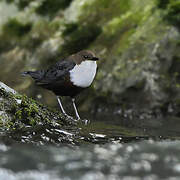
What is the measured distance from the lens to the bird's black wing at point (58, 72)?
523cm

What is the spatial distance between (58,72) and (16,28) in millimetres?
5214

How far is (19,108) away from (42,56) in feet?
15.3

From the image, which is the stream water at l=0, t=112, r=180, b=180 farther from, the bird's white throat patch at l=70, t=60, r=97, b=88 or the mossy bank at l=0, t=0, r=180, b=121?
the mossy bank at l=0, t=0, r=180, b=121

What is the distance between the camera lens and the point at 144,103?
280 inches

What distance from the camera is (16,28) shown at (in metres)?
10.2

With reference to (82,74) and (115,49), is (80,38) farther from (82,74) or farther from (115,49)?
(82,74)

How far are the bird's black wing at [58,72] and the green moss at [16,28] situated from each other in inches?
184

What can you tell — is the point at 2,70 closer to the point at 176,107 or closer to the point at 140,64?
the point at 140,64

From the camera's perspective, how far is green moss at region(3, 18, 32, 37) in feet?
32.9

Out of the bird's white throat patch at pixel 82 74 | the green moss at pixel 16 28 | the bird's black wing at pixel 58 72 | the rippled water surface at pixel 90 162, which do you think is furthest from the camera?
the green moss at pixel 16 28

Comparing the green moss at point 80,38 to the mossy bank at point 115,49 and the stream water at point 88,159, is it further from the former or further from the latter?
the stream water at point 88,159

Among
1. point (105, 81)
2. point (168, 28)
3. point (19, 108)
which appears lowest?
point (19, 108)

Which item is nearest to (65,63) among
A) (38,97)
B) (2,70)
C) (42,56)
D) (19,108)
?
(19,108)

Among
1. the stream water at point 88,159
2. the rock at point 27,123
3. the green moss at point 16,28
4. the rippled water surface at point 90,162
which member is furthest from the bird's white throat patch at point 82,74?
the green moss at point 16,28
